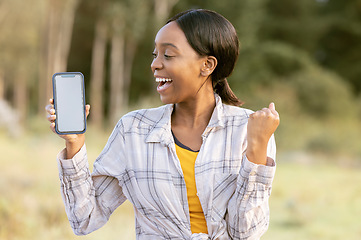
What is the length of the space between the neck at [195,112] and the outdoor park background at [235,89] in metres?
2.97

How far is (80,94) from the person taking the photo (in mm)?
1791

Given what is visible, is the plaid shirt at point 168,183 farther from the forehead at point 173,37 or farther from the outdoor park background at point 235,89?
the outdoor park background at point 235,89

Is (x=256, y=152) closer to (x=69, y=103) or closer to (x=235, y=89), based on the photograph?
(x=69, y=103)

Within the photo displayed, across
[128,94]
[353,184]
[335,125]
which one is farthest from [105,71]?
[353,184]

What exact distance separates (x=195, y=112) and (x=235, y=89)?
771 inches

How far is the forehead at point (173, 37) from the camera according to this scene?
72.3 inches

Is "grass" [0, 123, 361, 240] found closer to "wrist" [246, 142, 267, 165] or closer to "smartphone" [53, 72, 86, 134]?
"smartphone" [53, 72, 86, 134]

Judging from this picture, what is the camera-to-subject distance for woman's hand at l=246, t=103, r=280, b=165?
67.4 inches

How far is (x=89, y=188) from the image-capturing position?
1.85m

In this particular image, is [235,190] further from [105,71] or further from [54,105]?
[105,71]

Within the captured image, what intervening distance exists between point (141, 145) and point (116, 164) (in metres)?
0.11

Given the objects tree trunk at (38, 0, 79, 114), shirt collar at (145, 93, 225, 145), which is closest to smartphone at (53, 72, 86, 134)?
shirt collar at (145, 93, 225, 145)

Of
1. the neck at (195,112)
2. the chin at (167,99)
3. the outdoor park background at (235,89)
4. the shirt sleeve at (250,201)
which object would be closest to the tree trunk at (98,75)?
the outdoor park background at (235,89)

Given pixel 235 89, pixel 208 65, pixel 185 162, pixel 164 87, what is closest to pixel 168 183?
pixel 185 162
